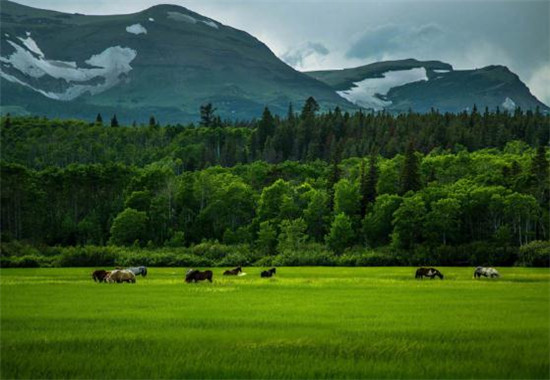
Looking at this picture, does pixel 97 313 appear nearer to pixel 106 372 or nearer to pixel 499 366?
pixel 106 372

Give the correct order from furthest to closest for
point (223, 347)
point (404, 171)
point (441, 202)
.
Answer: point (404, 171) → point (441, 202) → point (223, 347)

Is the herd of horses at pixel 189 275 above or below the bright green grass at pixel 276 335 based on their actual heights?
below

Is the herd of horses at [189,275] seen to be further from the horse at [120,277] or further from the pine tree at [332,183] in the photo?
the pine tree at [332,183]

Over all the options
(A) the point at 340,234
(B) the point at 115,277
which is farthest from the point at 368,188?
(B) the point at 115,277

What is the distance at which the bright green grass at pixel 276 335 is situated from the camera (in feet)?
61.9

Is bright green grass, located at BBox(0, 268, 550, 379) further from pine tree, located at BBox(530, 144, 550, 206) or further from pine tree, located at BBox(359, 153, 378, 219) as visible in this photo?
pine tree, located at BBox(359, 153, 378, 219)

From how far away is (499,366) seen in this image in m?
19.1

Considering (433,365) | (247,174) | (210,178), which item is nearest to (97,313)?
(433,365)

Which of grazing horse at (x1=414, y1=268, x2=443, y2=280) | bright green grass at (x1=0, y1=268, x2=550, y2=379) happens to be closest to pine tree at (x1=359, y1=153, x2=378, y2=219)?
grazing horse at (x1=414, y1=268, x2=443, y2=280)

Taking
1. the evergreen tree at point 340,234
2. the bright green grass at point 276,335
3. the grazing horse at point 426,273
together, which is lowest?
the grazing horse at point 426,273

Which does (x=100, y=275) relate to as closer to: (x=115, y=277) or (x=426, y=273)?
(x=115, y=277)

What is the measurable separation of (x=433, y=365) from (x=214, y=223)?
12603 cm

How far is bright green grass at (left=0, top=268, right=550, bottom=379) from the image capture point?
18859 mm

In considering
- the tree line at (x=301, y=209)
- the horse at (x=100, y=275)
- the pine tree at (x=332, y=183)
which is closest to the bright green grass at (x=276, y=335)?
the horse at (x=100, y=275)
